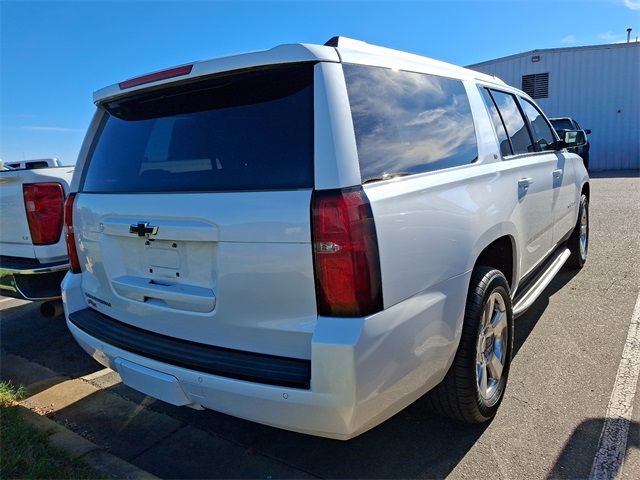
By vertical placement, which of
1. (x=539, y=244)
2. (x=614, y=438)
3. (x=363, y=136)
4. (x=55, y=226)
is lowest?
(x=614, y=438)

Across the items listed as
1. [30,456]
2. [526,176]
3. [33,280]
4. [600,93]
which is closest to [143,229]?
[30,456]

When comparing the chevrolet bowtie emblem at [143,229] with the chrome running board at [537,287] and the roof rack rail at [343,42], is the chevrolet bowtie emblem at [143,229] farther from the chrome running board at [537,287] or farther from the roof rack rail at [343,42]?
the chrome running board at [537,287]

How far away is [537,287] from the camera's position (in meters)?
3.82

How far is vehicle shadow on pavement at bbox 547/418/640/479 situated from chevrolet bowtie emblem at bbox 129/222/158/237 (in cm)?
227

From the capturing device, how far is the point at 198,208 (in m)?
2.14

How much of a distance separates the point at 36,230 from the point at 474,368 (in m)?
3.57

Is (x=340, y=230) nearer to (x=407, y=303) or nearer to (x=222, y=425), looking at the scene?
(x=407, y=303)

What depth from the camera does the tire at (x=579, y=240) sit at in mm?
5543

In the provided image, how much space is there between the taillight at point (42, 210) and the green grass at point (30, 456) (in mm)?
1544

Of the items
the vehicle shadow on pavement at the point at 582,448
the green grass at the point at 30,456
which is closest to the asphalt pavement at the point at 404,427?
the vehicle shadow on pavement at the point at 582,448

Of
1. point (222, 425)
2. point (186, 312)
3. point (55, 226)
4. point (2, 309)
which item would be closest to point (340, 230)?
point (186, 312)

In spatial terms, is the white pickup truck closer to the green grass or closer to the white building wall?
the green grass

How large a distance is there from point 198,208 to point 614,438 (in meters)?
2.52

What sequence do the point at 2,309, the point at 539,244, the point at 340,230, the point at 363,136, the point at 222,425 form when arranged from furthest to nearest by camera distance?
the point at 2,309 → the point at 539,244 → the point at 222,425 → the point at 363,136 → the point at 340,230
